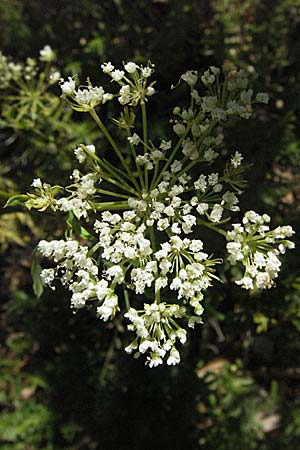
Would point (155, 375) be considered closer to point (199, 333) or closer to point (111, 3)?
point (199, 333)

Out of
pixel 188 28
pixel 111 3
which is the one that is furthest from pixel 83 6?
pixel 188 28

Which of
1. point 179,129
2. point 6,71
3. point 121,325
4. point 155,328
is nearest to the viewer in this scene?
point 155,328

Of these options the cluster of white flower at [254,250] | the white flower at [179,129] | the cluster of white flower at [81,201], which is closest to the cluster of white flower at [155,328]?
the cluster of white flower at [254,250]

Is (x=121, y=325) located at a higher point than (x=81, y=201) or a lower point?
lower

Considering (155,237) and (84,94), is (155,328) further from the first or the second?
(84,94)

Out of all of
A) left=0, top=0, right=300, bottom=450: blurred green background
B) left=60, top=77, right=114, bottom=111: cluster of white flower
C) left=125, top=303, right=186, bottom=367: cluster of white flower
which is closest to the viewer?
left=125, top=303, right=186, bottom=367: cluster of white flower

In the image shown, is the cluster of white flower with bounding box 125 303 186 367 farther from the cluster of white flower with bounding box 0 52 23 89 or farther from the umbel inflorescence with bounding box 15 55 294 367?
the cluster of white flower with bounding box 0 52 23 89

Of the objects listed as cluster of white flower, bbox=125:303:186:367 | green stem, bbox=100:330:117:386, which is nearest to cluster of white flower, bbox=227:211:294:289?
cluster of white flower, bbox=125:303:186:367

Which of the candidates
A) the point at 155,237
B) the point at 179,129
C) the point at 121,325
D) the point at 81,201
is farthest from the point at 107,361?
the point at 179,129

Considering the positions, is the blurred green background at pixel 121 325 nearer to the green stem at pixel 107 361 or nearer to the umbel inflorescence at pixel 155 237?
the green stem at pixel 107 361
